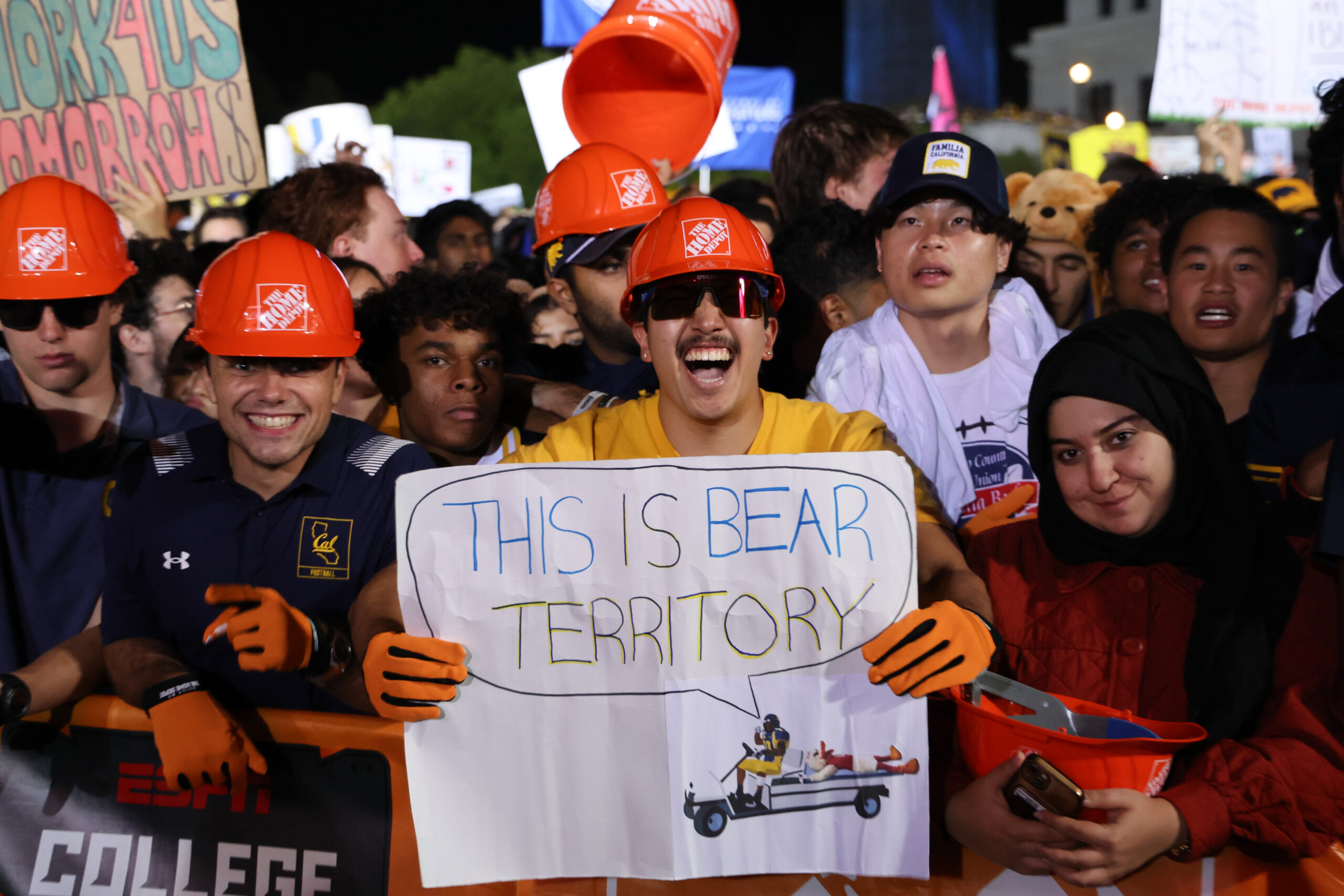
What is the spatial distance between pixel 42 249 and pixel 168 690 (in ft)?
5.96

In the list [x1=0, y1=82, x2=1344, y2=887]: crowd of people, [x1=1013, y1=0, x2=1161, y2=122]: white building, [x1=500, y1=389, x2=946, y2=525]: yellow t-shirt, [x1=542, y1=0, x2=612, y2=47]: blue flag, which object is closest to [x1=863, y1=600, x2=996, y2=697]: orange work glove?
[x1=0, y1=82, x2=1344, y2=887]: crowd of people

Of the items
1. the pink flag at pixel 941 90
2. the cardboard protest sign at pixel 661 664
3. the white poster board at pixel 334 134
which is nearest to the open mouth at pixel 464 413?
the cardboard protest sign at pixel 661 664

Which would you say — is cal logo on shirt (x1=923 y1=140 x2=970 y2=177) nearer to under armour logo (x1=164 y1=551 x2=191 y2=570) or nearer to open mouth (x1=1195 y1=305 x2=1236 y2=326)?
open mouth (x1=1195 y1=305 x2=1236 y2=326)

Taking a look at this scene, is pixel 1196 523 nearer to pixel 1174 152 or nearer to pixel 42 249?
pixel 42 249

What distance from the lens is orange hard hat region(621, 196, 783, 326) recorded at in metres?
2.85

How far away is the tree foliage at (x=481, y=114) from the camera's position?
39.9m

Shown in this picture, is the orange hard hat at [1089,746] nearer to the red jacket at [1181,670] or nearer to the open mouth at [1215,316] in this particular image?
the red jacket at [1181,670]

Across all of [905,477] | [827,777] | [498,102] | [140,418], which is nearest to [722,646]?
[827,777]

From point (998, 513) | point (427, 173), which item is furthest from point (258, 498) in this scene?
point (427, 173)

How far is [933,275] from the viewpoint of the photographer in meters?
3.58

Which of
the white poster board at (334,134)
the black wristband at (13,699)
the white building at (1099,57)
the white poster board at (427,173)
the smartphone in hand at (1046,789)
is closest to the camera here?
the smartphone in hand at (1046,789)

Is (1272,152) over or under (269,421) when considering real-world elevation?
over

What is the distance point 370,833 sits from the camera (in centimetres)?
267

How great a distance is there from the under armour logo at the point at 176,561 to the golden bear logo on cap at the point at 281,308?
669mm
